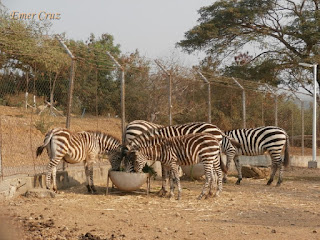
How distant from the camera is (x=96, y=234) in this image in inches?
206

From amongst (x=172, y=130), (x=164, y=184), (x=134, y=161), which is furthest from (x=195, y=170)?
(x=134, y=161)

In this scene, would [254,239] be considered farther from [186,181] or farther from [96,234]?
[186,181]

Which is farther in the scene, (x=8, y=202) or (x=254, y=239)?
(x=8, y=202)

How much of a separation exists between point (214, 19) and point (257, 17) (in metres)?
2.41

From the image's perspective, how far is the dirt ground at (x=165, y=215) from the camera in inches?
212

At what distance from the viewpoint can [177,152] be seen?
28.6 ft

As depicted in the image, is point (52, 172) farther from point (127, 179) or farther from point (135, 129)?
point (135, 129)

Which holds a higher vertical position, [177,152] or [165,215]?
[177,152]

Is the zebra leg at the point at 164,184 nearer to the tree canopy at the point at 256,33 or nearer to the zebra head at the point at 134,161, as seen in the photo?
the zebra head at the point at 134,161

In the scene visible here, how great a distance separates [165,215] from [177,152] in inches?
84.7

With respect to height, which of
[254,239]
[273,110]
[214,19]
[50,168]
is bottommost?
[254,239]

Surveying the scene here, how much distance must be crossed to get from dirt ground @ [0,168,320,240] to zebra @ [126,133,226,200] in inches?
23.7

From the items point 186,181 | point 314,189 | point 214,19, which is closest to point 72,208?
point 186,181

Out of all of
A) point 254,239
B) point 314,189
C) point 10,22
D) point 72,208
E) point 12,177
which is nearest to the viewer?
point 254,239
